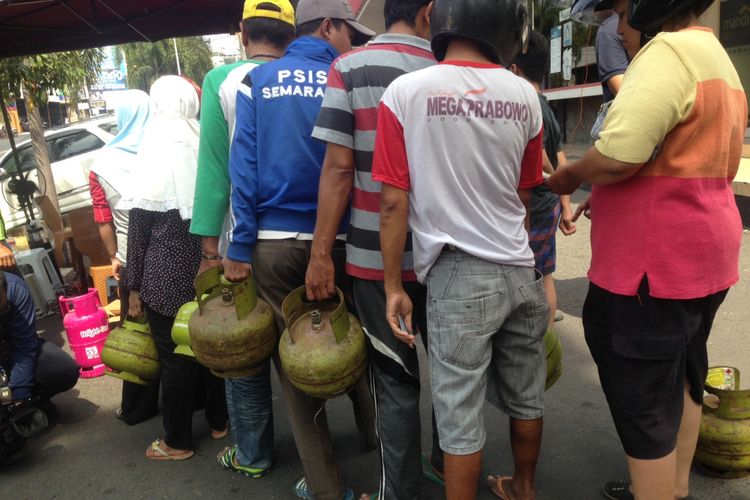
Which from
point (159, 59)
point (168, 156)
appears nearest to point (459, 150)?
point (168, 156)

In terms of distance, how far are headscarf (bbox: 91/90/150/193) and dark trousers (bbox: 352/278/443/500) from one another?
6.76ft

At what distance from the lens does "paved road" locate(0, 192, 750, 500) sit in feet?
8.46

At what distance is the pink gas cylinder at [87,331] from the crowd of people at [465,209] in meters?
2.04

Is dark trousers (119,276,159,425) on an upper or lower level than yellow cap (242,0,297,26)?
lower

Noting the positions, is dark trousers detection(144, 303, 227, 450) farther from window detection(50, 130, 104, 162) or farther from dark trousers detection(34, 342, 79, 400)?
window detection(50, 130, 104, 162)

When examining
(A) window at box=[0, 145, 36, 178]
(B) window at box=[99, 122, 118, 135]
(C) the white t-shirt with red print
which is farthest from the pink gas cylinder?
(B) window at box=[99, 122, 118, 135]

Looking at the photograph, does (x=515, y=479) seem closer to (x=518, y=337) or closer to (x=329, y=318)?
(x=518, y=337)

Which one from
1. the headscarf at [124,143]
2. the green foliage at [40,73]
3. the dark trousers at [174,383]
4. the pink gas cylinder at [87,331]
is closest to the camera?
the dark trousers at [174,383]

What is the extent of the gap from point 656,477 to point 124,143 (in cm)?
324

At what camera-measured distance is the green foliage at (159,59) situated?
4162 centimetres

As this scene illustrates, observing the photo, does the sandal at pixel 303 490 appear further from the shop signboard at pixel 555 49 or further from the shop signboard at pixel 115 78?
the shop signboard at pixel 115 78

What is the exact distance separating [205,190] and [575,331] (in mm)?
2792

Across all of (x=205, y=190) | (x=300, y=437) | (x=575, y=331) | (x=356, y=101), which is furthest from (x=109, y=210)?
(x=575, y=331)

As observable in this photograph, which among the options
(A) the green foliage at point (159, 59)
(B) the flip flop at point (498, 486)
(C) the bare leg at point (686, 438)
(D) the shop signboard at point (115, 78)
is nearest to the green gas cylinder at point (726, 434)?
(C) the bare leg at point (686, 438)
